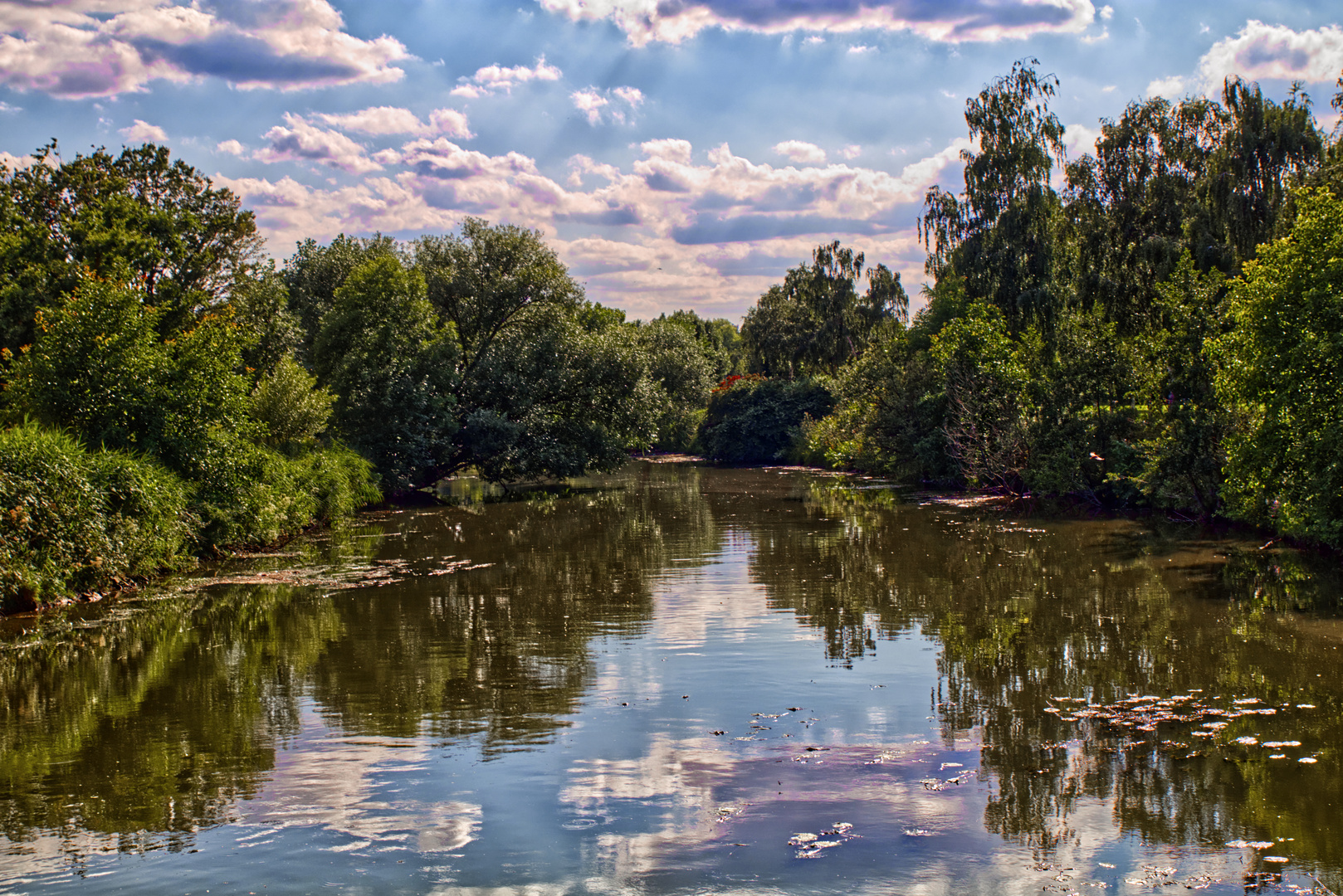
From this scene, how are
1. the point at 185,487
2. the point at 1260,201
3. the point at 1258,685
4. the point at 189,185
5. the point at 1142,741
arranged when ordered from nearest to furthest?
the point at 1142,741 → the point at 1258,685 → the point at 185,487 → the point at 1260,201 → the point at 189,185

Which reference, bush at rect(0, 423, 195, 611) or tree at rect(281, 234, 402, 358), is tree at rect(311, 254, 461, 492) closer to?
tree at rect(281, 234, 402, 358)

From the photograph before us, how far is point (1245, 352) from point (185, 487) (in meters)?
22.1

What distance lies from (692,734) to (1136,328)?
1313 inches

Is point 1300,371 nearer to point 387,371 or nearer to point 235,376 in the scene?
point 235,376

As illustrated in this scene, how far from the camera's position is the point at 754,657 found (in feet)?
44.2

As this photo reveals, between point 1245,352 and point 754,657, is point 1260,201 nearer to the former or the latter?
point 1245,352

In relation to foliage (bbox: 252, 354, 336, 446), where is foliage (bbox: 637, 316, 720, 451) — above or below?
above

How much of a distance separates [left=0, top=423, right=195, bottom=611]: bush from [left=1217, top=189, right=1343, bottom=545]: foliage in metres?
21.4

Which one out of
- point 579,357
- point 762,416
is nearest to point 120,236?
point 579,357

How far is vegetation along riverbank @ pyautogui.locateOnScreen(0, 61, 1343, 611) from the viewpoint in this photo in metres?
18.6

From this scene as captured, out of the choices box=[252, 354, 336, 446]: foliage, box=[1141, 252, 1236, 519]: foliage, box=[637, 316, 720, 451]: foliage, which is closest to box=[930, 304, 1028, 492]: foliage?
box=[1141, 252, 1236, 519]: foliage

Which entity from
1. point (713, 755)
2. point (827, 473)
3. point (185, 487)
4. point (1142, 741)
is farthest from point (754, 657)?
point (827, 473)

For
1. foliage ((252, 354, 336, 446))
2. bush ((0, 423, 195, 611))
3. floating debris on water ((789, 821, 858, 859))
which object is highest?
foliage ((252, 354, 336, 446))

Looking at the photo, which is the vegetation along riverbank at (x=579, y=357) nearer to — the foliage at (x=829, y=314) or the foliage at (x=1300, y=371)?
the foliage at (x=1300, y=371)
